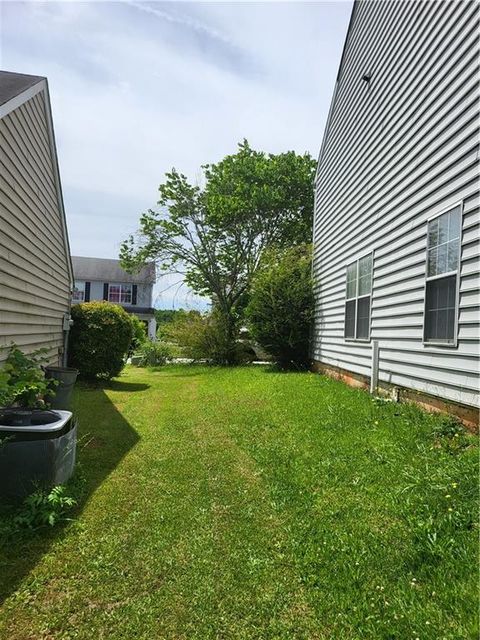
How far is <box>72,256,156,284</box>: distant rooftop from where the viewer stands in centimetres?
2906

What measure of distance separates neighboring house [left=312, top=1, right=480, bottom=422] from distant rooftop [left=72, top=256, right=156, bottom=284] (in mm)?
21761

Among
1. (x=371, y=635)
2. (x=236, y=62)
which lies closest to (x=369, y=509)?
(x=371, y=635)

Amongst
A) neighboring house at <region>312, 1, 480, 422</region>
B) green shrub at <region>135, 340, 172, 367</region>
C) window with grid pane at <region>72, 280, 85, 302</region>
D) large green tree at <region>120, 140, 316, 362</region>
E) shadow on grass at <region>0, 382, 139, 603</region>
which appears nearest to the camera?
shadow on grass at <region>0, 382, 139, 603</region>

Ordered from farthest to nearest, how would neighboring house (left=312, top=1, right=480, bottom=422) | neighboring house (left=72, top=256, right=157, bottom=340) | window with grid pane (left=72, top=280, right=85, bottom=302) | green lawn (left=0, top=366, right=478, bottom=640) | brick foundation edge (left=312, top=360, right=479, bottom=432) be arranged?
neighboring house (left=72, top=256, right=157, bottom=340) → window with grid pane (left=72, top=280, right=85, bottom=302) → neighboring house (left=312, top=1, right=480, bottom=422) → brick foundation edge (left=312, top=360, right=479, bottom=432) → green lawn (left=0, top=366, right=478, bottom=640)

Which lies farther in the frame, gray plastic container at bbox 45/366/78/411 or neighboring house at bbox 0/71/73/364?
gray plastic container at bbox 45/366/78/411

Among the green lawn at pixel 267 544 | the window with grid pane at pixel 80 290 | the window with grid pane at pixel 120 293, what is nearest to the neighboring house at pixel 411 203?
the green lawn at pixel 267 544

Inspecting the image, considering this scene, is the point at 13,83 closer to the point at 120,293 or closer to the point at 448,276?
the point at 448,276

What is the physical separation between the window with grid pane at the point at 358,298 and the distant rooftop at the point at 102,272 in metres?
21.7

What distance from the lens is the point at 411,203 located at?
5484 millimetres

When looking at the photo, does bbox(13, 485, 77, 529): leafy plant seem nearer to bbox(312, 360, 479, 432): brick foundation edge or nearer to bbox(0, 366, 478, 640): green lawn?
bbox(0, 366, 478, 640): green lawn

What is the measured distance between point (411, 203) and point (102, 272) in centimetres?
2701

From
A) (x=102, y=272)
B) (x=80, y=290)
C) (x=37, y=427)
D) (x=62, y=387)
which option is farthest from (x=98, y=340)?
(x=102, y=272)

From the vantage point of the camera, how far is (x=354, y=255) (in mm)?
8086

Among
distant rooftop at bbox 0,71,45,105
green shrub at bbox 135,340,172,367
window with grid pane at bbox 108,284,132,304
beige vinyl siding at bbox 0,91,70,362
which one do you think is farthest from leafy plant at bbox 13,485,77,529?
window with grid pane at bbox 108,284,132,304
